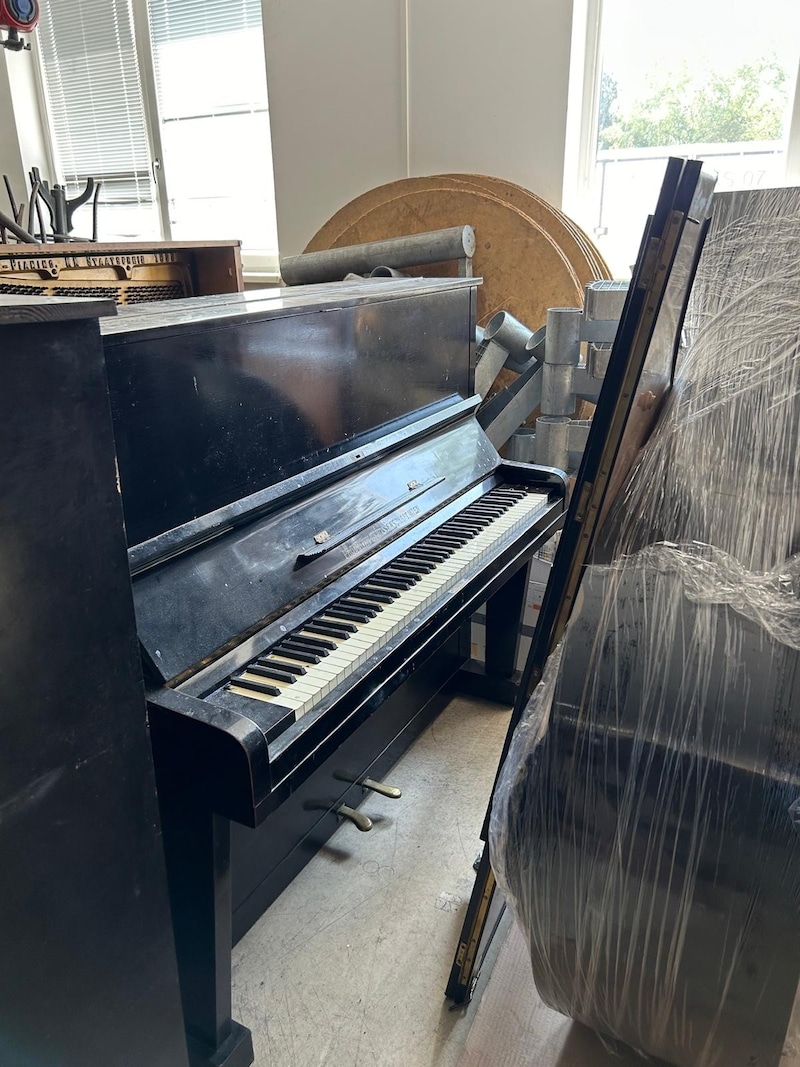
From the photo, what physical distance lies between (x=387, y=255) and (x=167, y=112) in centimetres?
202

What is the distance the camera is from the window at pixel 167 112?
341 centimetres

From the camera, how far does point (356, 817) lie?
176cm

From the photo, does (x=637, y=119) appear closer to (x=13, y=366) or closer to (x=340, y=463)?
(x=340, y=463)

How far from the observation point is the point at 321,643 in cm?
123

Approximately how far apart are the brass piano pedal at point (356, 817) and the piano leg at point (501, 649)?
0.65 m

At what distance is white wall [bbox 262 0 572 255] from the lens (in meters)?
2.45

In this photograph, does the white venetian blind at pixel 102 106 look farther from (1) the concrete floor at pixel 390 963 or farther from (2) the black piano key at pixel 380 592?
(1) the concrete floor at pixel 390 963

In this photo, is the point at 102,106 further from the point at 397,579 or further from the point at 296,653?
the point at 296,653

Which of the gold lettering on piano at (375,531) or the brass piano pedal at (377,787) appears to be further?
the brass piano pedal at (377,787)

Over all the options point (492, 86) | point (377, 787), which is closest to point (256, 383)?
point (377, 787)

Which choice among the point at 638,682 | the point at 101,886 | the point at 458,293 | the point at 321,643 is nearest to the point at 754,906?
the point at 638,682

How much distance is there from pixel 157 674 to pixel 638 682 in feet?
2.18

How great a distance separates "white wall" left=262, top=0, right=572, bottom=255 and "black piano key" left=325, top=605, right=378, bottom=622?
1862 mm

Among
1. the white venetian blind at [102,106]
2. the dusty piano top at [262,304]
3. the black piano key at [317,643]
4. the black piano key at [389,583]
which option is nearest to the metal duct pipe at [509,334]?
the dusty piano top at [262,304]
